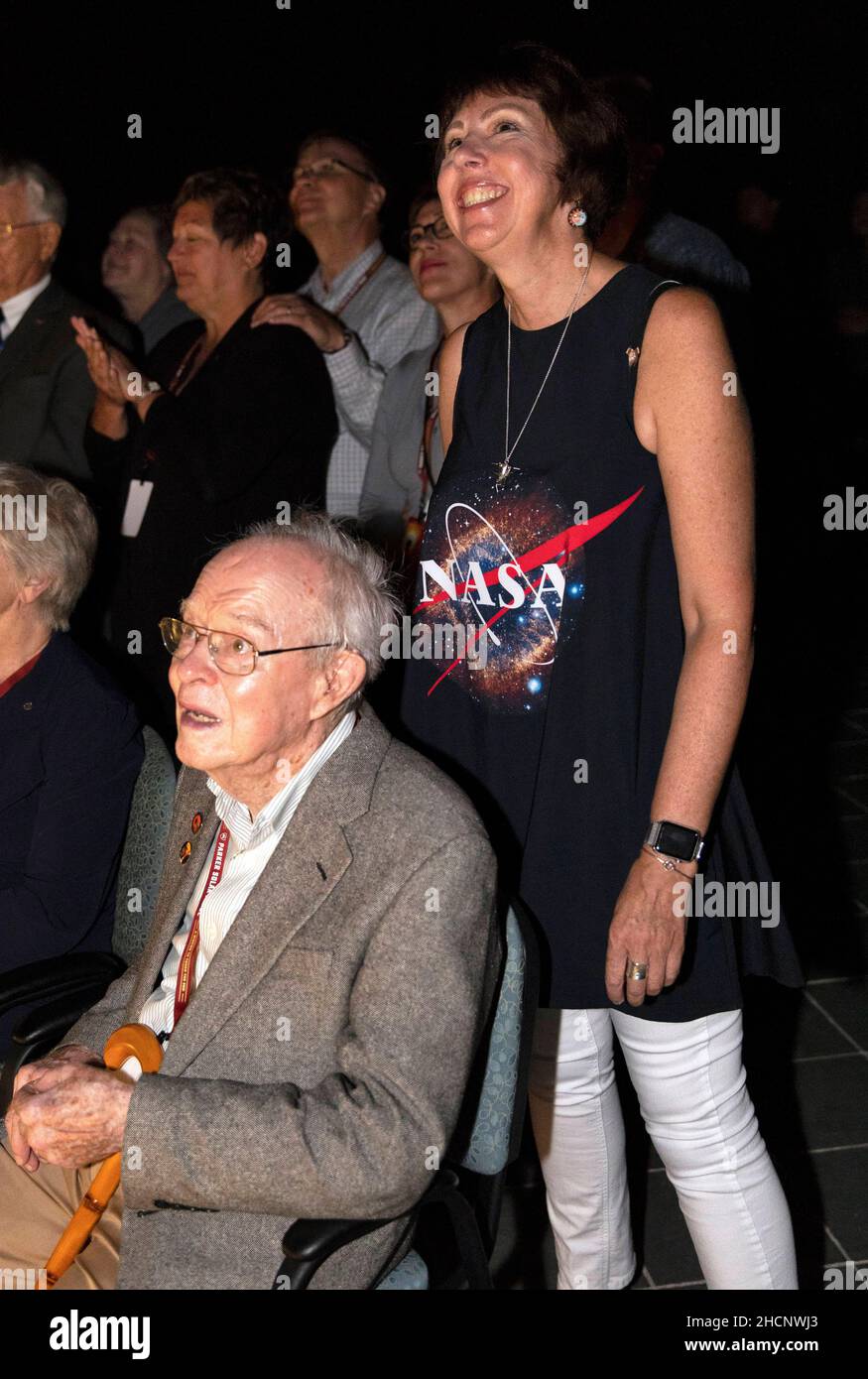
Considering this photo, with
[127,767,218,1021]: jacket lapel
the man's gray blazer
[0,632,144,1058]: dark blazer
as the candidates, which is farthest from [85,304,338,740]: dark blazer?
the man's gray blazer

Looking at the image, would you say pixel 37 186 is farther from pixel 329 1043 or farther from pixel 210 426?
pixel 329 1043

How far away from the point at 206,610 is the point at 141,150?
5126 mm

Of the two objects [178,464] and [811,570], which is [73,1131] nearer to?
[178,464]

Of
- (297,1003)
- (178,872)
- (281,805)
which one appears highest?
(281,805)

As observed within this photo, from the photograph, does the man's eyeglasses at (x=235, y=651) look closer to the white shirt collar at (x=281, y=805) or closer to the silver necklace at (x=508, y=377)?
the white shirt collar at (x=281, y=805)

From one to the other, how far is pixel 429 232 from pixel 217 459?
0.72m

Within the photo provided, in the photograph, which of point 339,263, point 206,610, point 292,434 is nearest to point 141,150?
point 339,263

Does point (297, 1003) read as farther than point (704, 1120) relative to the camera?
No

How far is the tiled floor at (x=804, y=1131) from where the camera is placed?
2455 mm

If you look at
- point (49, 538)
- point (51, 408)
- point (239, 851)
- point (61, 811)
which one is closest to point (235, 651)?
point (239, 851)


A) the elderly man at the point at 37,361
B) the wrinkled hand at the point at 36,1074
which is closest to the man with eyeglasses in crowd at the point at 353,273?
the elderly man at the point at 37,361

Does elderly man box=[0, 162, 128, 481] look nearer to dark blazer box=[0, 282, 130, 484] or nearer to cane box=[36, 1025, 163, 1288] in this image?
dark blazer box=[0, 282, 130, 484]

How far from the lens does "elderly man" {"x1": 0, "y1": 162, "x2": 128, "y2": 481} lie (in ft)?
12.5

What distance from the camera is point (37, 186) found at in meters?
3.80
